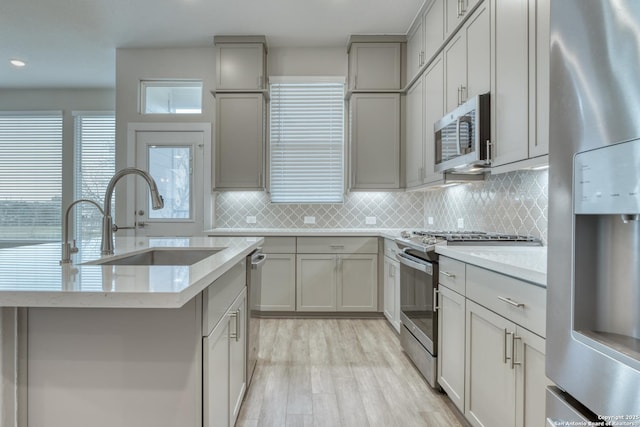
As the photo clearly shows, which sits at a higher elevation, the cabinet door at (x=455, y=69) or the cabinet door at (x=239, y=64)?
the cabinet door at (x=239, y=64)

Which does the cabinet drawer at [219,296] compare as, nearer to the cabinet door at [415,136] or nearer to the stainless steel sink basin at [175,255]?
the stainless steel sink basin at [175,255]

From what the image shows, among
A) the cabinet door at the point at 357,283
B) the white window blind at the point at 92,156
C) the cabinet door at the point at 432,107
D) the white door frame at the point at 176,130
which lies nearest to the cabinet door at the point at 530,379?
the cabinet door at the point at 432,107

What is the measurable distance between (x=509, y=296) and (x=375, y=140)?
2684mm

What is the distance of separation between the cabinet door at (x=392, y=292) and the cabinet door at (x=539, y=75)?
64.6 inches

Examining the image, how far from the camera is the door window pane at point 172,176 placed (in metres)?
4.04

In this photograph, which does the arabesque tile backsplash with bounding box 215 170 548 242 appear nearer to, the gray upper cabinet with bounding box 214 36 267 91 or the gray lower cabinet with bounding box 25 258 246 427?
the gray upper cabinet with bounding box 214 36 267 91

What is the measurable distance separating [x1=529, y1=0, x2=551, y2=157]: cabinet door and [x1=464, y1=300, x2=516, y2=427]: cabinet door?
0.84 m

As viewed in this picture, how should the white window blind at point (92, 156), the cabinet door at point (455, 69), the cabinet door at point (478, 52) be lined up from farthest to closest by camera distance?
the white window blind at point (92, 156)
the cabinet door at point (455, 69)
the cabinet door at point (478, 52)

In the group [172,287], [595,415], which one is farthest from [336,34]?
[595,415]

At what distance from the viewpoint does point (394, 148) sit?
12.5ft

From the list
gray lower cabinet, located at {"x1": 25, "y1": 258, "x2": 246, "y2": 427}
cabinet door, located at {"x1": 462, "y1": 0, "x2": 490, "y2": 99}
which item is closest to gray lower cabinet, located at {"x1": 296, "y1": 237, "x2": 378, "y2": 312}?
cabinet door, located at {"x1": 462, "y1": 0, "x2": 490, "y2": 99}

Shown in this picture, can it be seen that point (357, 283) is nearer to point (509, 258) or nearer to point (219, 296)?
point (509, 258)

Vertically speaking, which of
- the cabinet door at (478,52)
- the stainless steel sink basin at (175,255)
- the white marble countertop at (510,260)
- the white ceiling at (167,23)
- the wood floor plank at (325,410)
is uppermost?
the white ceiling at (167,23)

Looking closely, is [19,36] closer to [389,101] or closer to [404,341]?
[389,101]
